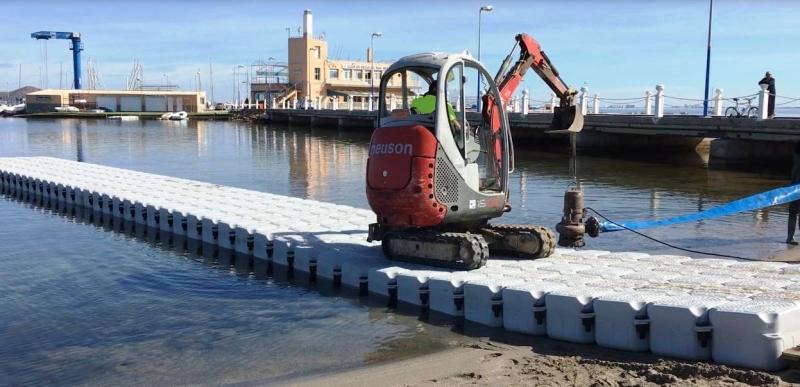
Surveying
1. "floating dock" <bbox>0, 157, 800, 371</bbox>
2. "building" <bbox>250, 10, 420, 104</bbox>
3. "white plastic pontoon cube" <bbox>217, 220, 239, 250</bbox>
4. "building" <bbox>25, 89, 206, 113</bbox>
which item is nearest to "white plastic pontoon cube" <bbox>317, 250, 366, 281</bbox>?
"floating dock" <bbox>0, 157, 800, 371</bbox>

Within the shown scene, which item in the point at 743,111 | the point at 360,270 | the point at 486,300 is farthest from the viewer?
the point at 743,111

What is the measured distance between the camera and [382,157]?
9398mm

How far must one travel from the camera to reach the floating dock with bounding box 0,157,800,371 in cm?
Result: 656

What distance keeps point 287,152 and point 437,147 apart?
101ft

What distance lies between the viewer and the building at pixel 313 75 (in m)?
87.7

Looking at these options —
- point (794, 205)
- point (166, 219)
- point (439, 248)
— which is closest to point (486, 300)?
point (439, 248)

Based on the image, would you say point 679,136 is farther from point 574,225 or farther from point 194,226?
point 194,226

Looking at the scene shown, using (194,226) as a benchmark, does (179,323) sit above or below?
below

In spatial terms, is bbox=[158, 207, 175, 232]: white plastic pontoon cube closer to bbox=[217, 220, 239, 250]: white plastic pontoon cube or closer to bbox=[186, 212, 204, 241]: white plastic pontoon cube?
bbox=[186, 212, 204, 241]: white plastic pontoon cube

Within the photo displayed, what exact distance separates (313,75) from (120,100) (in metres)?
40.5

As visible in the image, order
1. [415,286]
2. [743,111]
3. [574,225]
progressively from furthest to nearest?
[743,111] → [574,225] → [415,286]

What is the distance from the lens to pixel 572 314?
24.8 ft

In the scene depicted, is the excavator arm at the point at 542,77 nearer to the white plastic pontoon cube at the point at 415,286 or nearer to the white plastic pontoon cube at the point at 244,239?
the white plastic pontoon cube at the point at 415,286

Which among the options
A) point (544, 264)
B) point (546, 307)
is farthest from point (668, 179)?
point (546, 307)
